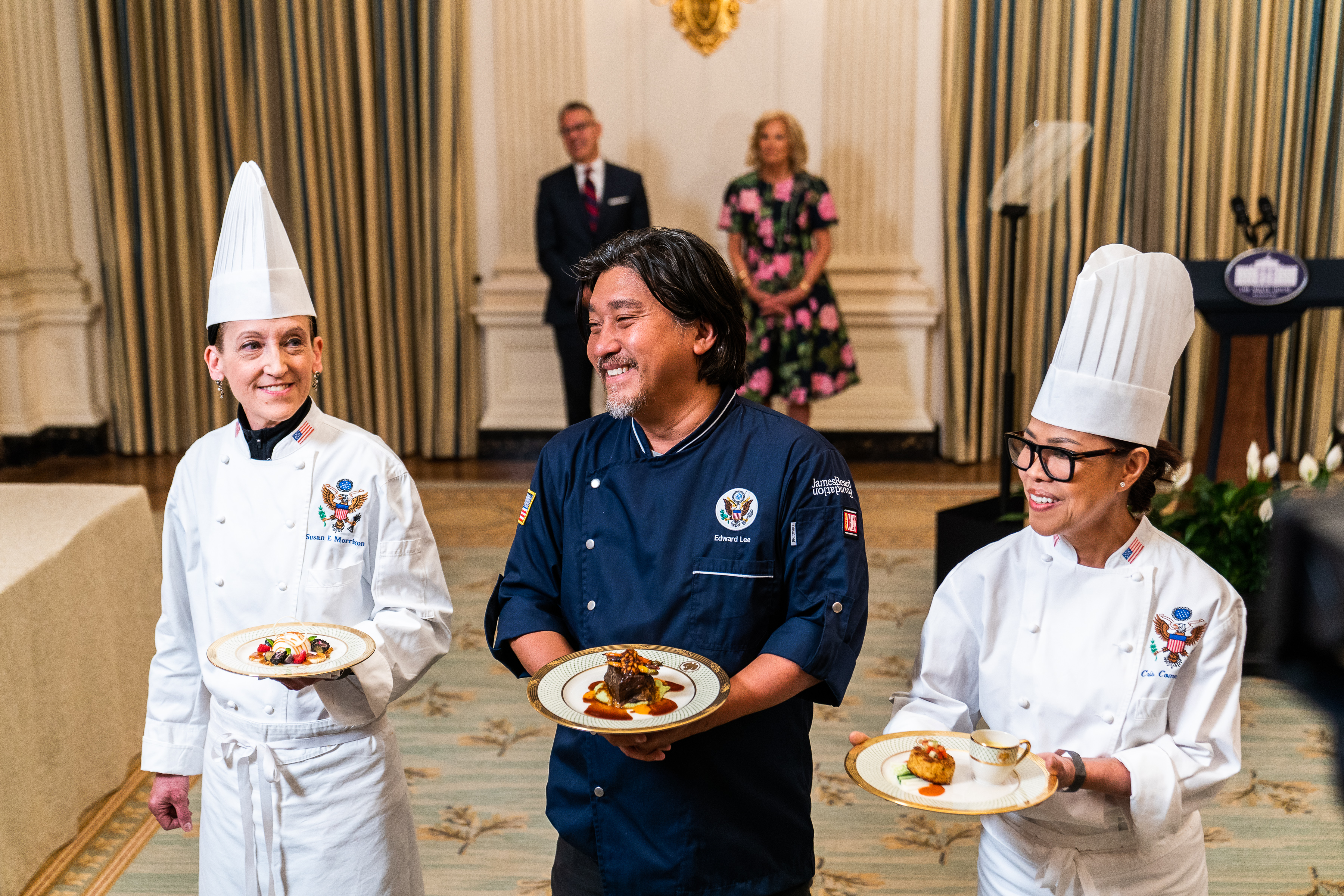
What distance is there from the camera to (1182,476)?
271 centimetres

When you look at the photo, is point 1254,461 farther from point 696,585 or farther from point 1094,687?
point 696,585

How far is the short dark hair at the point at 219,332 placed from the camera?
1.79 m

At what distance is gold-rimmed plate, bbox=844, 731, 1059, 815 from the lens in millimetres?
1353

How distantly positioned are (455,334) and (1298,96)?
4184 millimetres

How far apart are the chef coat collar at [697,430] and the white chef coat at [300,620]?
0.37m

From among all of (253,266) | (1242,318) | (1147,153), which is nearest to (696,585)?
(253,266)

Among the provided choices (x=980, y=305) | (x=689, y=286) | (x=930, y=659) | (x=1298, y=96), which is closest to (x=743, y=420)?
(x=689, y=286)

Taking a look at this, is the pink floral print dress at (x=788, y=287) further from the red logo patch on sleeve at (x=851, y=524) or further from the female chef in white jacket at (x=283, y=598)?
the red logo patch on sleeve at (x=851, y=524)

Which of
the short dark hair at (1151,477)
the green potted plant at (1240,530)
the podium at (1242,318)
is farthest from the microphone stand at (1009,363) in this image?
the short dark hair at (1151,477)

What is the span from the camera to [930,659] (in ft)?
5.27

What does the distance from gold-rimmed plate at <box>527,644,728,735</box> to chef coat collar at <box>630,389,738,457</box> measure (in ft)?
0.85

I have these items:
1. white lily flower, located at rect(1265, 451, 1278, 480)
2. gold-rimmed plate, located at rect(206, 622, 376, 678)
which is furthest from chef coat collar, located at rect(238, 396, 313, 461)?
white lily flower, located at rect(1265, 451, 1278, 480)

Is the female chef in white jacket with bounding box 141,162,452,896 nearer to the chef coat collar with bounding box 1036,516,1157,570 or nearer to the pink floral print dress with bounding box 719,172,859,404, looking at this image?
the chef coat collar with bounding box 1036,516,1157,570

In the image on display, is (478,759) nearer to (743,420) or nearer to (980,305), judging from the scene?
(743,420)
